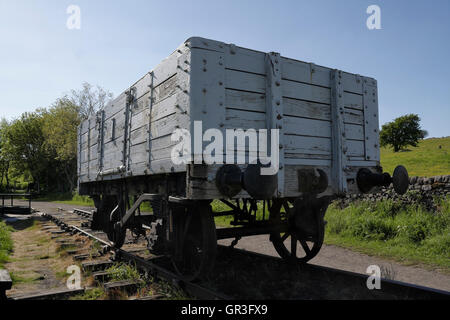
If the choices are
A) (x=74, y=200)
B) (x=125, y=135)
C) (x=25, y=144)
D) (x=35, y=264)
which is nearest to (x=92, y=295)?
(x=125, y=135)

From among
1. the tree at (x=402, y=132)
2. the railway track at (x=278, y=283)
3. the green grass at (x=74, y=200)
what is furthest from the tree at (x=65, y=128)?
the tree at (x=402, y=132)

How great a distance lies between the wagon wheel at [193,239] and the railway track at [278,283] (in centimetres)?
20

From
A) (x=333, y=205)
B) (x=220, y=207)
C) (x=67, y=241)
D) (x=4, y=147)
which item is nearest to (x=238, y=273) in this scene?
(x=67, y=241)

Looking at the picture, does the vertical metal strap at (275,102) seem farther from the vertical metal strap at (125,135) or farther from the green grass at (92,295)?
the vertical metal strap at (125,135)

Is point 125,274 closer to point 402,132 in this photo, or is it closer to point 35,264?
point 35,264

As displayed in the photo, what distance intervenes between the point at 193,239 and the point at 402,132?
70525mm

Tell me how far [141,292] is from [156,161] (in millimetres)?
1679

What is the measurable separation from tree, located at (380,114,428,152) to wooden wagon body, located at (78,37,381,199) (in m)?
65.7

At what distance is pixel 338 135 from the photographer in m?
4.61

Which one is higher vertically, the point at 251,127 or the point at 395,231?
the point at 251,127

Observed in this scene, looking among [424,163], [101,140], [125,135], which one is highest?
[424,163]

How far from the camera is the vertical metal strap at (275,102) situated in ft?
13.2

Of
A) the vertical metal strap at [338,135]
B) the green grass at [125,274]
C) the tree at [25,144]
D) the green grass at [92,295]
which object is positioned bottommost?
the green grass at [92,295]

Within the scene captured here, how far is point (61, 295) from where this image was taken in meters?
4.19
